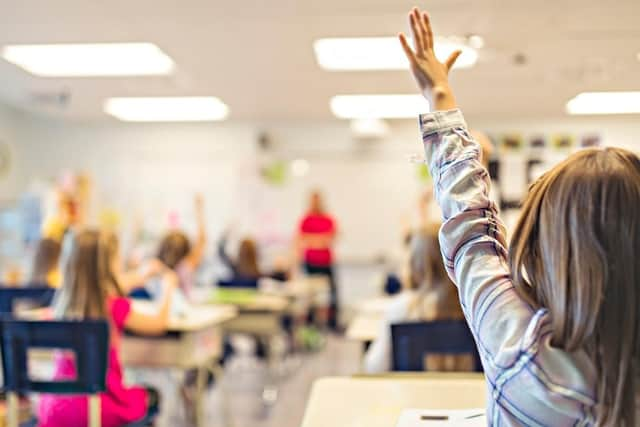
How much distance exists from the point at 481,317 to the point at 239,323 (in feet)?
12.2

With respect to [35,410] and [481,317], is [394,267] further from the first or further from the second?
[481,317]

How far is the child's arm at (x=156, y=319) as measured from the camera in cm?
286

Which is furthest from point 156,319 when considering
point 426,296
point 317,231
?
point 317,231

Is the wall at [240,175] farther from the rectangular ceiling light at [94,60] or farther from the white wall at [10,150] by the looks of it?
the rectangular ceiling light at [94,60]

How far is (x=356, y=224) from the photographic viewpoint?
7105 mm

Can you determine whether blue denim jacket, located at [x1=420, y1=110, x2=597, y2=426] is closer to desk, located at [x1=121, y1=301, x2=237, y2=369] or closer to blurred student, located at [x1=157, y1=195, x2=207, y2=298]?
desk, located at [x1=121, y1=301, x2=237, y2=369]

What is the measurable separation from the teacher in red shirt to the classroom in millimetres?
21

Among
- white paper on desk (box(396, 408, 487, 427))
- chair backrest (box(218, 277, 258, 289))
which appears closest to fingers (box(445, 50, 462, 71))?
white paper on desk (box(396, 408, 487, 427))

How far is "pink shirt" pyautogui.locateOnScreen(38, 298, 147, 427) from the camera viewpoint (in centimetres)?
223

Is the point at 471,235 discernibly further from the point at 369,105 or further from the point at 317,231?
the point at 317,231

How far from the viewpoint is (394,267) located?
7.02 metres

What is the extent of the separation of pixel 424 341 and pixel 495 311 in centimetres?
111

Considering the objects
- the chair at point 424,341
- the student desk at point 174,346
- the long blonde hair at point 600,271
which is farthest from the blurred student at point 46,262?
the long blonde hair at point 600,271

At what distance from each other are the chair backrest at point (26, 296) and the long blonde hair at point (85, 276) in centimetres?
115
